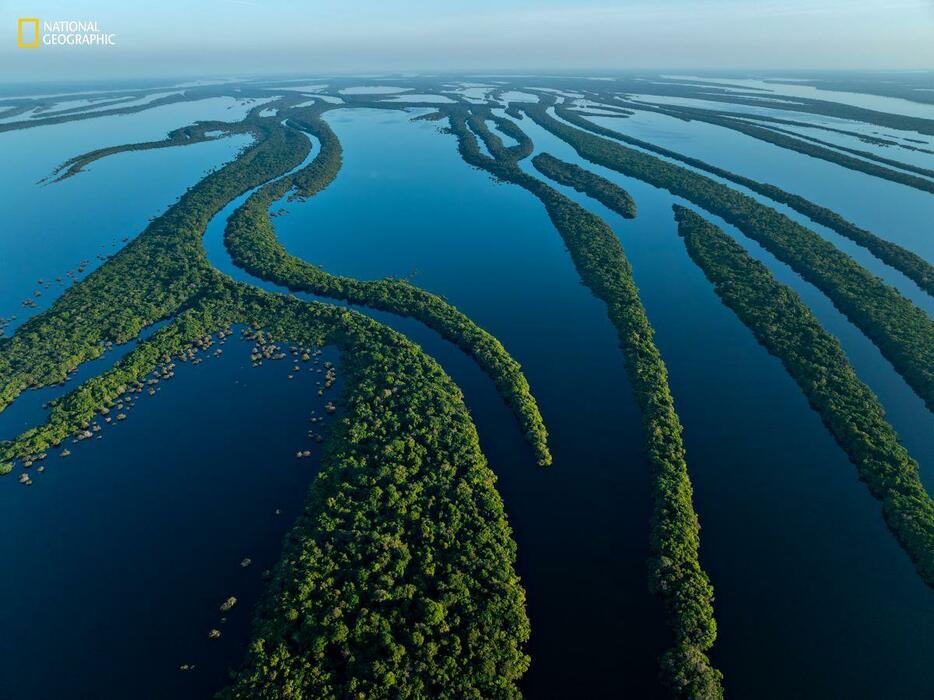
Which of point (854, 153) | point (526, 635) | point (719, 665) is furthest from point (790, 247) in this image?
point (854, 153)

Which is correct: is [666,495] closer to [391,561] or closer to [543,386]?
[543,386]

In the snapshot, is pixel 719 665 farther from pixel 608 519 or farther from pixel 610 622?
pixel 608 519

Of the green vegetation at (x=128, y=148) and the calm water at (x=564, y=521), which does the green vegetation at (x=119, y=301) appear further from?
the green vegetation at (x=128, y=148)

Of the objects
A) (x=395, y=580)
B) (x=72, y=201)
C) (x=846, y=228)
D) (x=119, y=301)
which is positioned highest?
(x=846, y=228)

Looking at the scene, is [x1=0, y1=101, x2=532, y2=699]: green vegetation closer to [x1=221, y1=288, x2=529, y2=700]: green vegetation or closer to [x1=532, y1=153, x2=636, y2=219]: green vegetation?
[x1=221, y1=288, x2=529, y2=700]: green vegetation

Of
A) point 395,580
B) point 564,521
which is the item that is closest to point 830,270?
point 564,521

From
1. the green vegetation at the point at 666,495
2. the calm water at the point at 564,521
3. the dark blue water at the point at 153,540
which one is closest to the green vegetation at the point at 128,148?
the calm water at the point at 564,521
